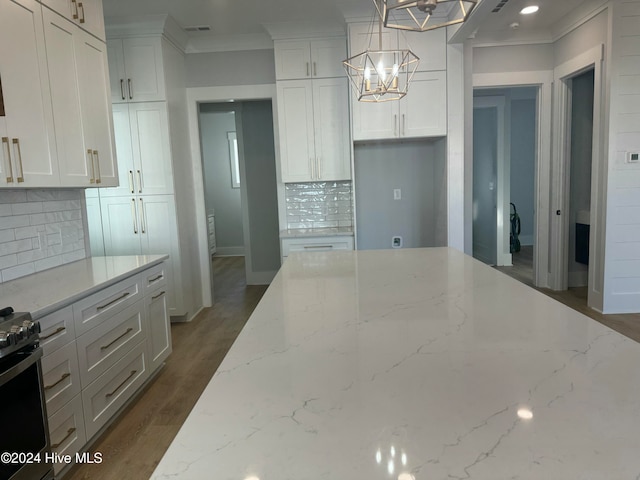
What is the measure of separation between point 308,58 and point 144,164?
1828 millimetres

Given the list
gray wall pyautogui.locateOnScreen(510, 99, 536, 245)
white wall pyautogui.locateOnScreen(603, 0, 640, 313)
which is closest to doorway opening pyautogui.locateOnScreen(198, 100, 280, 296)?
white wall pyautogui.locateOnScreen(603, 0, 640, 313)

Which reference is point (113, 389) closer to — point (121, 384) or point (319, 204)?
point (121, 384)

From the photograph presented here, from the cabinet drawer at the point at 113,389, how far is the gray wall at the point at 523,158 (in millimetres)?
7351

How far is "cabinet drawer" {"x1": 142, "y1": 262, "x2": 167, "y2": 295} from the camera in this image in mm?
2727

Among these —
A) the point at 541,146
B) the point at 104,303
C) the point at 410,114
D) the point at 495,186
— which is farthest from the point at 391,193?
the point at 104,303

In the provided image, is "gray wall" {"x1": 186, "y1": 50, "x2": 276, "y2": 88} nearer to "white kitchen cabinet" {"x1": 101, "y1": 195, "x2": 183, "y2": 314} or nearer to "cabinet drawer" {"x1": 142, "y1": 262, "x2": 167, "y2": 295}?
"white kitchen cabinet" {"x1": 101, "y1": 195, "x2": 183, "y2": 314}

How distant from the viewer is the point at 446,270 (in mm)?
2033

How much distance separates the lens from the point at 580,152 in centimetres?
463

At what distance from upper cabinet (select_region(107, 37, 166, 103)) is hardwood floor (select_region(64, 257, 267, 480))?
2195 mm

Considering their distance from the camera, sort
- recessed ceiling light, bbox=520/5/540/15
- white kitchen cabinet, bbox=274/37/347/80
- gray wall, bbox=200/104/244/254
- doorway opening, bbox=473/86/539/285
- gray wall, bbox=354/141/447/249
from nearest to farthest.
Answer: recessed ceiling light, bbox=520/5/540/15 < white kitchen cabinet, bbox=274/37/347/80 < gray wall, bbox=354/141/447/249 < doorway opening, bbox=473/86/539/285 < gray wall, bbox=200/104/244/254

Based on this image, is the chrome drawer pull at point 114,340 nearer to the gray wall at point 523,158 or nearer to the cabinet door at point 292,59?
the cabinet door at point 292,59

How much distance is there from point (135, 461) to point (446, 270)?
179cm

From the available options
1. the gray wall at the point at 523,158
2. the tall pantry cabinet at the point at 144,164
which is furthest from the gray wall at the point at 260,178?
the gray wall at the point at 523,158

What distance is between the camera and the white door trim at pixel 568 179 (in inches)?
150
